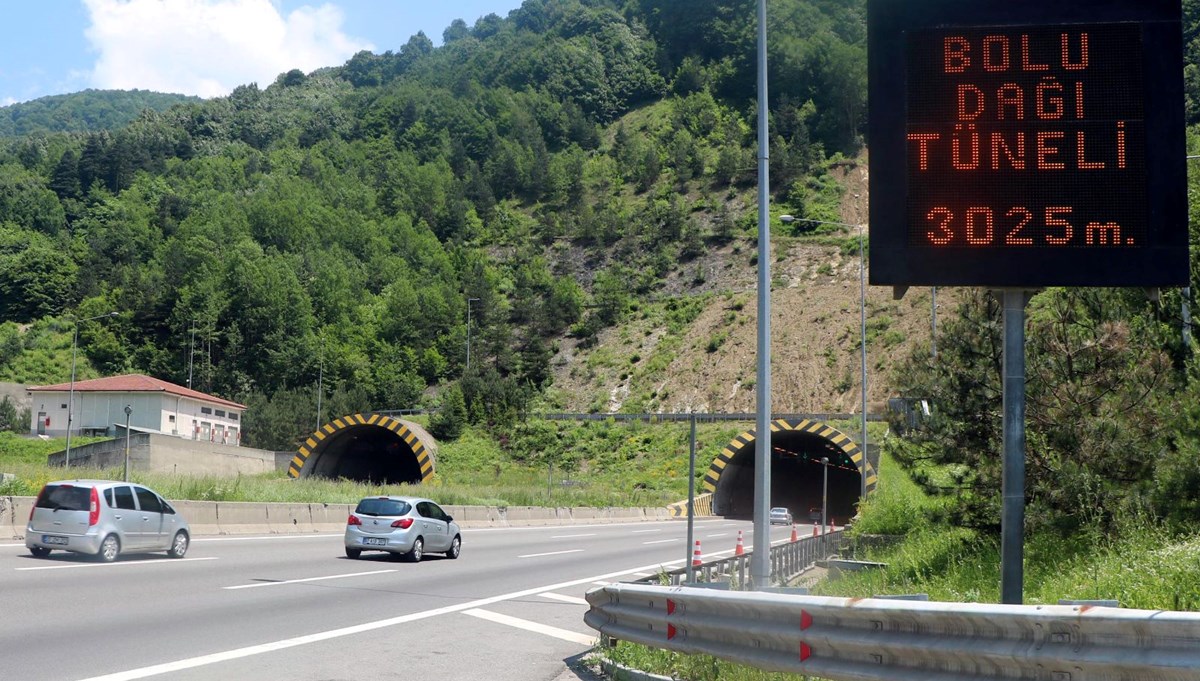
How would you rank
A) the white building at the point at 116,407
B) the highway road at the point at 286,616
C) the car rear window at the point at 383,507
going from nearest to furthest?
the highway road at the point at 286,616 < the car rear window at the point at 383,507 < the white building at the point at 116,407

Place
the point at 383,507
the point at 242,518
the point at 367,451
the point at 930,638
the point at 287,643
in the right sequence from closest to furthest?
1. the point at 930,638
2. the point at 287,643
3. the point at 383,507
4. the point at 242,518
5. the point at 367,451

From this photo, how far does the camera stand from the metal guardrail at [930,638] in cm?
603

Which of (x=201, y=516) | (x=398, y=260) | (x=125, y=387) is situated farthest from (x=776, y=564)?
(x=398, y=260)

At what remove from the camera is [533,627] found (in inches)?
616

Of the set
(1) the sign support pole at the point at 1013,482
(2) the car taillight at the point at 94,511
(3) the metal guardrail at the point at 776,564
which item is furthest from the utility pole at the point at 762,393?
(2) the car taillight at the point at 94,511

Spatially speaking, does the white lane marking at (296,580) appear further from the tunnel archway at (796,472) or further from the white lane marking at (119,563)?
the tunnel archway at (796,472)

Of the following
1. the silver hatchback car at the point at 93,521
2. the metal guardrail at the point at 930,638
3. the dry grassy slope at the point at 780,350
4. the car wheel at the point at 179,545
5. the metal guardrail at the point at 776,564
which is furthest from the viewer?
the dry grassy slope at the point at 780,350

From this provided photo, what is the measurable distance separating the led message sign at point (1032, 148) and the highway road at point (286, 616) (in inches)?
218

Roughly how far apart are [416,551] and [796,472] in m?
62.6

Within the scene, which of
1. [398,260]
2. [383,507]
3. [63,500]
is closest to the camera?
[63,500]

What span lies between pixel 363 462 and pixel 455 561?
52089mm

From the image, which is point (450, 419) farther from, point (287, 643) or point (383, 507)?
point (287, 643)

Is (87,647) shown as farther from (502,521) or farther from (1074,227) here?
(502,521)

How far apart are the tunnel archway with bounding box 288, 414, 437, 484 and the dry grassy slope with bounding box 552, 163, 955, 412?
2753cm
